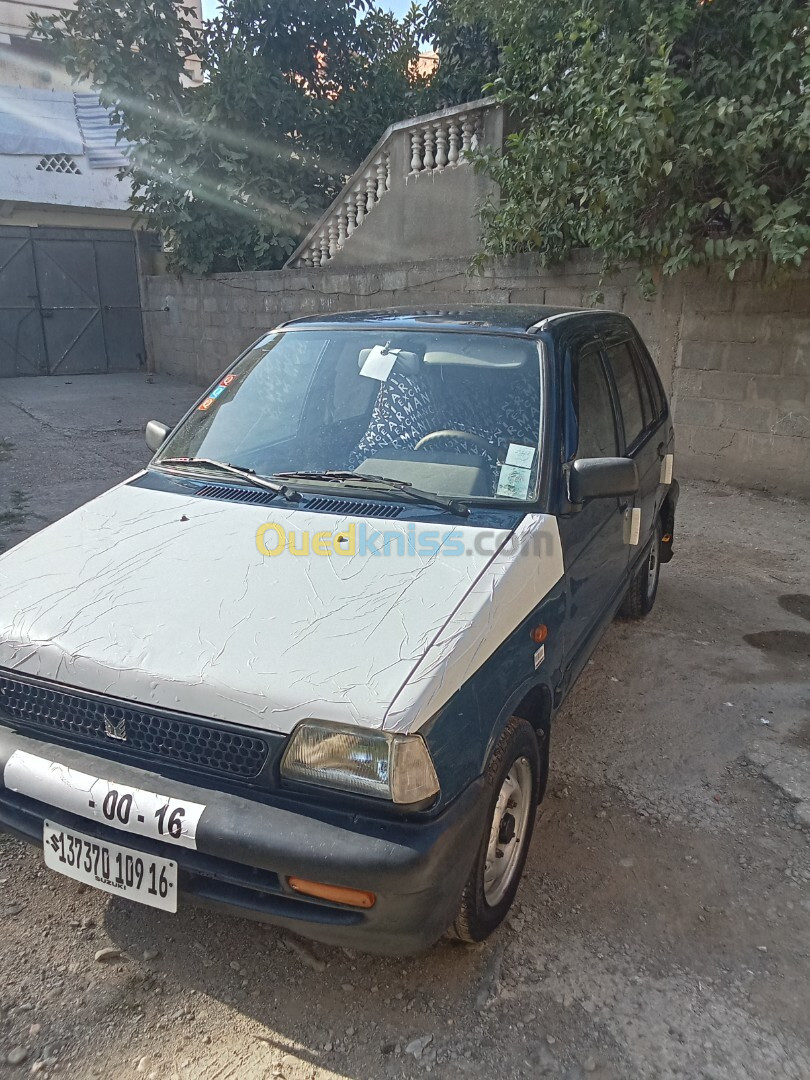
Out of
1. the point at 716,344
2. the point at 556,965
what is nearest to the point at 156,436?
the point at 556,965

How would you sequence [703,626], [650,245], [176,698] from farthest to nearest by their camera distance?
[650,245]
[703,626]
[176,698]

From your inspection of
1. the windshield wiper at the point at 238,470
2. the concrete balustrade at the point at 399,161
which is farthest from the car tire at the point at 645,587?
the concrete balustrade at the point at 399,161

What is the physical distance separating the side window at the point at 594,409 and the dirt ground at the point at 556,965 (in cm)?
130

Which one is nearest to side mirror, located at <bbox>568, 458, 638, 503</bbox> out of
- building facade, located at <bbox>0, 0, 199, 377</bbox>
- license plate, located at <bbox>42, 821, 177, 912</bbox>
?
license plate, located at <bbox>42, 821, 177, 912</bbox>

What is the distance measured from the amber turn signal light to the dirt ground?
1.60ft

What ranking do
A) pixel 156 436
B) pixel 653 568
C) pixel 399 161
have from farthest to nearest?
pixel 399 161 → pixel 653 568 → pixel 156 436

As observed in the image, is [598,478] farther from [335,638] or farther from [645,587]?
[645,587]

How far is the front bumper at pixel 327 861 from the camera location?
173 cm

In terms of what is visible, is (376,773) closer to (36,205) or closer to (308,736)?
(308,736)

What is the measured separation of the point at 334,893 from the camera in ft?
5.84

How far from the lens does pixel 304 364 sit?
10.7ft

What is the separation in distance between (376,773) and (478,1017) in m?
0.82

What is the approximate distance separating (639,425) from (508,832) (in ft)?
7.65

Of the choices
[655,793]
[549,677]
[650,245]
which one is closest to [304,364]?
[549,677]
